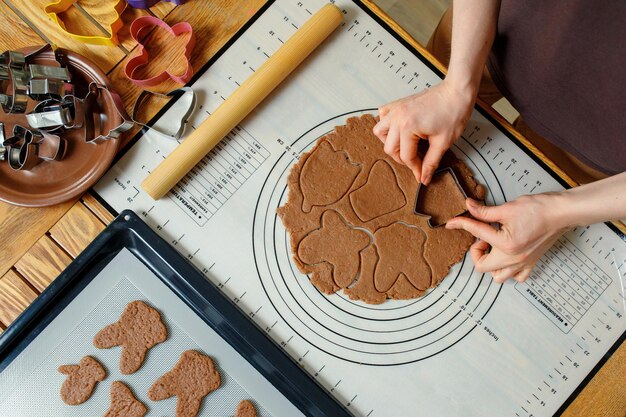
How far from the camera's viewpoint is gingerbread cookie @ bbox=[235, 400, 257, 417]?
2.45 feet

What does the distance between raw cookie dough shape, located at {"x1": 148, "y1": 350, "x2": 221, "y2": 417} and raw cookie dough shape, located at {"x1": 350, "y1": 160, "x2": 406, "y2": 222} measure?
31cm

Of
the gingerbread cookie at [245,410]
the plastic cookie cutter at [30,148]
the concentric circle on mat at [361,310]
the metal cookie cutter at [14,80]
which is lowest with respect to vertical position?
the gingerbread cookie at [245,410]

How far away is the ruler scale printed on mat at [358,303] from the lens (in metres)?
0.77

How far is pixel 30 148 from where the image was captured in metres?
0.74

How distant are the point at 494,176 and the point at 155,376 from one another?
1.93 feet

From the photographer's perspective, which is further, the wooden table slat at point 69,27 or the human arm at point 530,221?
the wooden table slat at point 69,27

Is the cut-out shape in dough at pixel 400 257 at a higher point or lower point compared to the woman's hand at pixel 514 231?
lower

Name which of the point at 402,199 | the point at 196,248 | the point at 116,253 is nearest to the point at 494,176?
the point at 402,199

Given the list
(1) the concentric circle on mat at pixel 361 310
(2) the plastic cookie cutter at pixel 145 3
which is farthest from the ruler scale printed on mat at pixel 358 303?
(2) the plastic cookie cutter at pixel 145 3

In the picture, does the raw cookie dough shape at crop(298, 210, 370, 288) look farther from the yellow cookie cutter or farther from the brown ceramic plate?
the yellow cookie cutter

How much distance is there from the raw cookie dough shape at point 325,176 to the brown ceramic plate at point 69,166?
0.29 m

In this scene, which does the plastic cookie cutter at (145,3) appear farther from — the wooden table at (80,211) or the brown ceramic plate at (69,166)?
the brown ceramic plate at (69,166)

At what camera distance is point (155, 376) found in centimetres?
75

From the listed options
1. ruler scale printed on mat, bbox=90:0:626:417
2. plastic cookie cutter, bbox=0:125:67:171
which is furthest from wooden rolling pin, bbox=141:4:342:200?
plastic cookie cutter, bbox=0:125:67:171
